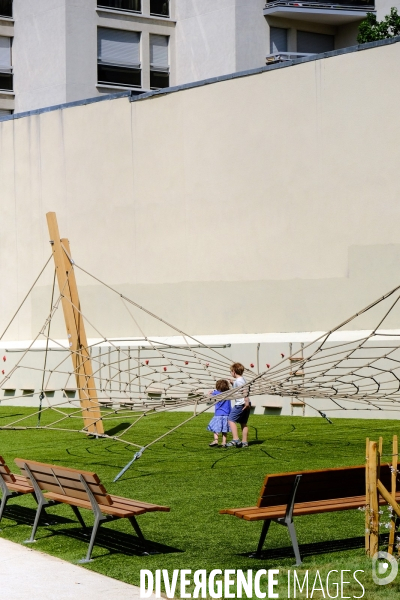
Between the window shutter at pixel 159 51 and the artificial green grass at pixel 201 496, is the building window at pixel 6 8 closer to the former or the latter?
the window shutter at pixel 159 51

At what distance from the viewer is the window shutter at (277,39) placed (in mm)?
38688

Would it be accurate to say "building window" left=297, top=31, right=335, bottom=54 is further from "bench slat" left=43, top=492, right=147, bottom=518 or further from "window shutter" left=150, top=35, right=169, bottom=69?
"bench slat" left=43, top=492, right=147, bottom=518

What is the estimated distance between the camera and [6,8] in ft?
128

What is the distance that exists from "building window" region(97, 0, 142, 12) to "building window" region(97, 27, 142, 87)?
0.91 metres

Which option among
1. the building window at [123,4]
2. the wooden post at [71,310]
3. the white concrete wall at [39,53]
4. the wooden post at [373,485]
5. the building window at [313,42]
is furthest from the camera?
the building window at [313,42]

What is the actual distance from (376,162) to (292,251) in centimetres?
304

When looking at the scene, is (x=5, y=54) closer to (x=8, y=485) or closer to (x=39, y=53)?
(x=39, y=53)

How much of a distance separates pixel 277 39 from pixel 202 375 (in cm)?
2152

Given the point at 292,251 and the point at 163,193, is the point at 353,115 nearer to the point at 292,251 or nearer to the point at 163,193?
the point at 292,251

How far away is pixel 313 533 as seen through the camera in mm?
9320

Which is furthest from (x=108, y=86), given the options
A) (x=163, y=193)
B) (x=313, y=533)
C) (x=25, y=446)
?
(x=313, y=533)

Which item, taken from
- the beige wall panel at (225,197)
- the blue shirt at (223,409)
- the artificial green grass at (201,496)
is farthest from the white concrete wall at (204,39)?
the blue shirt at (223,409)

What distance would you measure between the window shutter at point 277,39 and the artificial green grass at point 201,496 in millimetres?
21856

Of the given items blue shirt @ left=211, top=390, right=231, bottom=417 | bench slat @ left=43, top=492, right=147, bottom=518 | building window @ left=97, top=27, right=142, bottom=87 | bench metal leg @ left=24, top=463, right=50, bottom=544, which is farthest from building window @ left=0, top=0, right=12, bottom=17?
bench slat @ left=43, top=492, right=147, bottom=518
